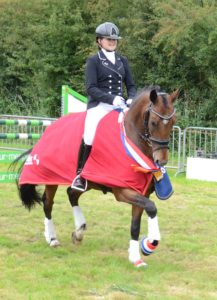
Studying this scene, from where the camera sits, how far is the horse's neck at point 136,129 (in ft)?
18.1

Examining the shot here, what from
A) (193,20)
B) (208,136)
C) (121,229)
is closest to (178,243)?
(121,229)

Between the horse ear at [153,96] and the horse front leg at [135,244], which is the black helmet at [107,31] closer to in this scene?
the horse ear at [153,96]

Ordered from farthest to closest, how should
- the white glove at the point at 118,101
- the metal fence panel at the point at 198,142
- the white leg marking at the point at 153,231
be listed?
the metal fence panel at the point at 198,142, the white glove at the point at 118,101, the white leg marking at the point at 153,231

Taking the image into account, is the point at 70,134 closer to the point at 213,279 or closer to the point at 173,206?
the point at 213,279

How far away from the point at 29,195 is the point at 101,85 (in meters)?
1.74

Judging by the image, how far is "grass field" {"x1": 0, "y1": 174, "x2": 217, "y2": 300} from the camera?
491 centimetres

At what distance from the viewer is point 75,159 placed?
616 cm

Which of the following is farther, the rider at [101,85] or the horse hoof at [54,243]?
the horse hoof at [54,243]

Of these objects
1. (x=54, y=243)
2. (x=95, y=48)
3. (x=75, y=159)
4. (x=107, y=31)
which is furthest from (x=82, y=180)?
(x=95, y=48)

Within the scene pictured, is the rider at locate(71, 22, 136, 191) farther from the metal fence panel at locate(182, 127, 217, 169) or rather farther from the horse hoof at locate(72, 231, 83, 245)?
the metal fence panel at locate(182, 127, 217, 169)

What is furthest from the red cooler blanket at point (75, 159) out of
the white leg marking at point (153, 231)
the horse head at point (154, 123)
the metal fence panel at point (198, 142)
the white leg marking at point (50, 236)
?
the metal fence panel at point (198, 142)

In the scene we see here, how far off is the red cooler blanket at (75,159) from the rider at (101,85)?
11cm

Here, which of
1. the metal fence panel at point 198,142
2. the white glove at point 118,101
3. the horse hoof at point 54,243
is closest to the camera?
the white glove at point 118,101

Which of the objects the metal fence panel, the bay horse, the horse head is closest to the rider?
the bay horse
